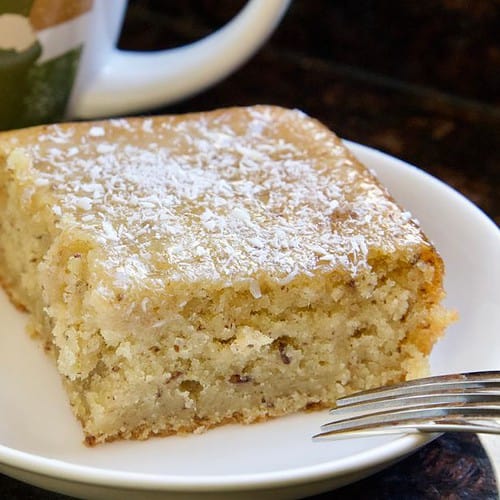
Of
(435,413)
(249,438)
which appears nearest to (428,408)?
(435,413)

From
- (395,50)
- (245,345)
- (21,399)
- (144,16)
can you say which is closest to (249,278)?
(245,345)

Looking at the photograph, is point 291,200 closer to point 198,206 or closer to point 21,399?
point 198,206

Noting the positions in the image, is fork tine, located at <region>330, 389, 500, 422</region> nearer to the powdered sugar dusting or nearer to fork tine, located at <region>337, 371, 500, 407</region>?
fork tine, located at <region>337, 371, 500, 407</region>

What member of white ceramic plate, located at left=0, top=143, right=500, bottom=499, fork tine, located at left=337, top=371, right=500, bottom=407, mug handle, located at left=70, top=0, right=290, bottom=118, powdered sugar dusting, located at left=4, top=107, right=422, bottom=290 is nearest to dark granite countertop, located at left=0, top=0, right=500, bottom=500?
mug handle, located at left=70, top=0, right=290, bottom=118

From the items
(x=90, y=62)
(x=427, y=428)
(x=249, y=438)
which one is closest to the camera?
(x=427, y=428)

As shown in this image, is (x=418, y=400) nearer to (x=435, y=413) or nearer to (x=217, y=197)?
(x=435, y=413)

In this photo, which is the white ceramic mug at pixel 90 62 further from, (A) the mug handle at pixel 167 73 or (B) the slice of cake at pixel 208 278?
(B) the slice of cake at pixel 208 278
